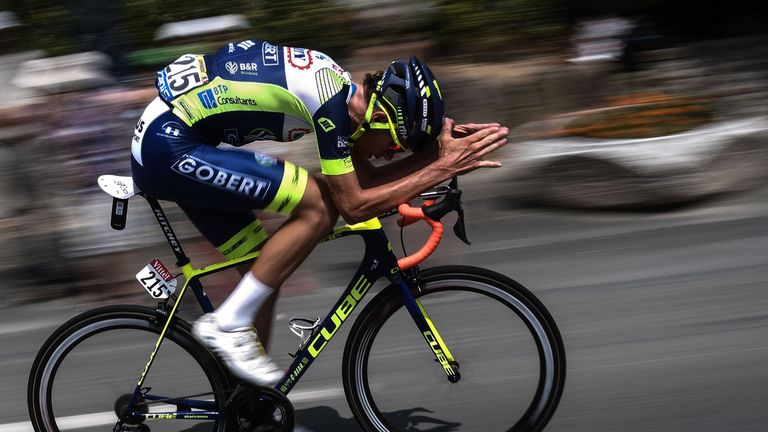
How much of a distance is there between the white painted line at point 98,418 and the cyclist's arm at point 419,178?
1.30m

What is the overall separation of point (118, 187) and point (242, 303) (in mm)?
666

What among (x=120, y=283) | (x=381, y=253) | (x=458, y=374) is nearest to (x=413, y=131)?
(x=381, y=253)

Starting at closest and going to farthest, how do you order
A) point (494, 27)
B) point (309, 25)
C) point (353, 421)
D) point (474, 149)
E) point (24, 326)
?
1. point (474, 149)
2. point (353, 421)
3. point (24, 326)
4. point (494, 27)
5. point (309, 25)

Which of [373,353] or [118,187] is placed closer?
[118,187]

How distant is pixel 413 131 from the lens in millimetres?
3598

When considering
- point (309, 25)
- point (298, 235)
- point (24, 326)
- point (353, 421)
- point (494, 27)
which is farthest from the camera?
point (309, 25)

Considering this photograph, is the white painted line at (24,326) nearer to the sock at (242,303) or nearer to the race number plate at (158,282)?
the race number plate at (158,282)

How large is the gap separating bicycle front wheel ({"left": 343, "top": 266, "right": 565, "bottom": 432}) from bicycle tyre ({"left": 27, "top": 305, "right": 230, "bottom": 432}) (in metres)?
0.53

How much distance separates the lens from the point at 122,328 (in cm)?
393

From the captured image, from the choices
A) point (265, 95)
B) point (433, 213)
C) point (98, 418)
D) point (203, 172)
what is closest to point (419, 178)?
point (433, 213)

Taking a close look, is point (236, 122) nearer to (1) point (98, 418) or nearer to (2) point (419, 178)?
(2) point (419, 178)

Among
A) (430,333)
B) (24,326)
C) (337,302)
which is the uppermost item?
(337,302)

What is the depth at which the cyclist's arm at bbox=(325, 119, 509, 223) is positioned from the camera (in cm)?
351

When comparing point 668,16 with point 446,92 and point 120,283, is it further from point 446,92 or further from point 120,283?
point 120,283
